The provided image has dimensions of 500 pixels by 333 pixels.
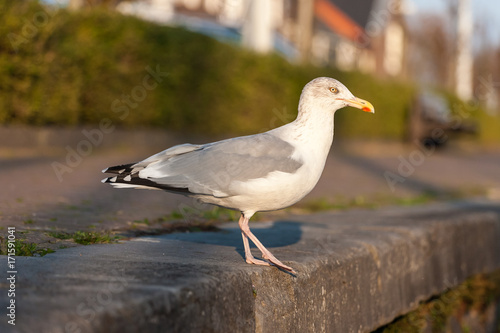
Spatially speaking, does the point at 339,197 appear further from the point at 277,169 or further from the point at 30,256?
the point at 30,256

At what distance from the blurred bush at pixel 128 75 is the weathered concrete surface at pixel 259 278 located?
231 inches

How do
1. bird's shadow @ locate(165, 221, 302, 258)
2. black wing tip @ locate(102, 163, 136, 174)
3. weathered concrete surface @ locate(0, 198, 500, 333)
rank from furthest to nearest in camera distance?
bird's shadow @ locate(165, 221, 302, 258) → black wing tip @ locate(102, 163, 136, 174) → weathered concrete surface @ locate(0, 198, 500, 333)

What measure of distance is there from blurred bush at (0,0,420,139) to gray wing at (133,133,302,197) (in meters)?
6.92

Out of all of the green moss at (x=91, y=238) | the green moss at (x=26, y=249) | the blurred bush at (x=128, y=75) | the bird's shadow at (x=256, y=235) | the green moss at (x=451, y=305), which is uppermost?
the blurred bush at (x=128, y=75)

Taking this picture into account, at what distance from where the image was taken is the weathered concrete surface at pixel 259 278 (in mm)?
2119

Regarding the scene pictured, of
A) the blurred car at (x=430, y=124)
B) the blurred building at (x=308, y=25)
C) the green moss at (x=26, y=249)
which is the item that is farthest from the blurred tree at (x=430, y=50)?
the green moss at (x=26, y=249)

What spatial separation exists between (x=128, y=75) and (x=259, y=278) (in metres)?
9.54

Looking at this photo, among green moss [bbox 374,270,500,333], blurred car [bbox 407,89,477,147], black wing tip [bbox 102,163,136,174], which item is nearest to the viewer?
black wing tip [bbox 102,163,136,174]

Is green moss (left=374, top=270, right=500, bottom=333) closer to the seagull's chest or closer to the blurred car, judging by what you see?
the seagull's chest

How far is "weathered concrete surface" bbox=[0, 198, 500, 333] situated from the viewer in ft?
6.95

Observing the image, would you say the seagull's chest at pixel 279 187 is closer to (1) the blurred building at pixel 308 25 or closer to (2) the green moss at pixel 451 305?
(2) the green moss at pixel 451 305

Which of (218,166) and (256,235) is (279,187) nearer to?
(218,166)

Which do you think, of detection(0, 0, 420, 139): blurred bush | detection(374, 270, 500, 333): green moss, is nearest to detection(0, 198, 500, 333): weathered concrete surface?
detection(374, 270, 500, 333): green moss

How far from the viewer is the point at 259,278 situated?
2902 mm
